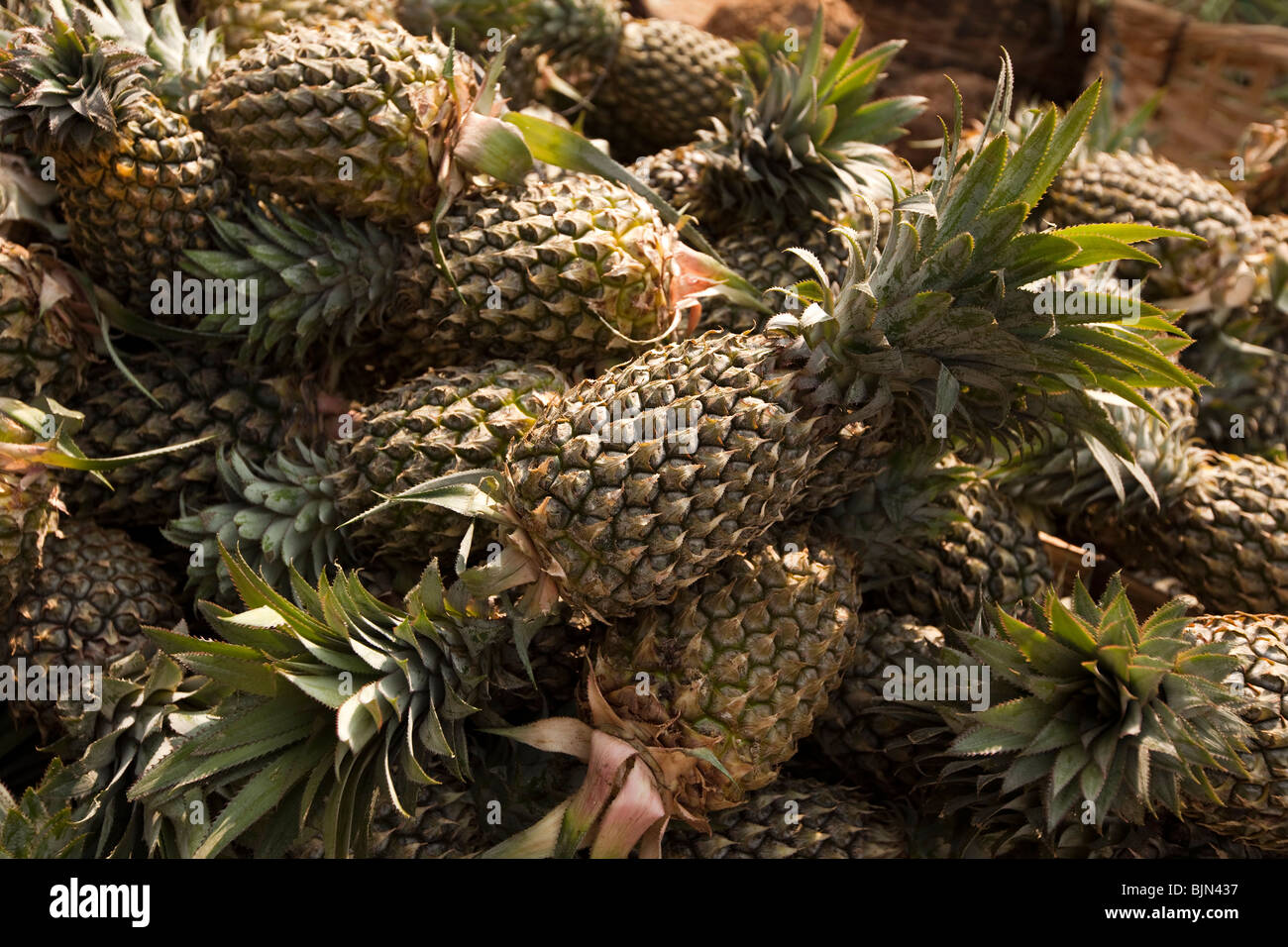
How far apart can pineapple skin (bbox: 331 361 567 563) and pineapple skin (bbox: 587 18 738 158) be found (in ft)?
6.47

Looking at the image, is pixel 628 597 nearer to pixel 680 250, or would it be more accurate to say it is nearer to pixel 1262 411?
pixel 680 250

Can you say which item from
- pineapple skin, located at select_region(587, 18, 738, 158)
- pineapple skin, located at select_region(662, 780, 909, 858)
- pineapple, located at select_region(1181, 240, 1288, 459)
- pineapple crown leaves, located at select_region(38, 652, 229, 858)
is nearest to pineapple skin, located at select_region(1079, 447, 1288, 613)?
pineapple, located at select_region(1181, 240, 1288, 459)

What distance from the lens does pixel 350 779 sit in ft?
6.58

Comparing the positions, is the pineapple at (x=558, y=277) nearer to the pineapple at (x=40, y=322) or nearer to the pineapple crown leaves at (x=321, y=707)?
the pineapple crown leaves at (x=321, y=707)

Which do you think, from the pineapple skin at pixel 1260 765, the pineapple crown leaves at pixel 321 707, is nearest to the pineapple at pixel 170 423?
the pineapple crown leaves at pixel 321 707

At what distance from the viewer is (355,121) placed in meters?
2.50

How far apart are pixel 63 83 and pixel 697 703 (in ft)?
7.01

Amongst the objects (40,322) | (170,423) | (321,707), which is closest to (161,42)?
(40,322)

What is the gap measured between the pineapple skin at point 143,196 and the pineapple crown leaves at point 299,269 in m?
0.07

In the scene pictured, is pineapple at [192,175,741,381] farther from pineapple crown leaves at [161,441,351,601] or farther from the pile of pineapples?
pineapple crown leaves at [161,441,351,601]

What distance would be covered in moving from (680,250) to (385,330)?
35.0 inches

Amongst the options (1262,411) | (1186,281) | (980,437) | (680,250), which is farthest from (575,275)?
(1262,411)

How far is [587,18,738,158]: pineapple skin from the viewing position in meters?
4.06

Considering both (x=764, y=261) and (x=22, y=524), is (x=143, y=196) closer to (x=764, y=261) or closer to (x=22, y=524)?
(x=22, y=524)
